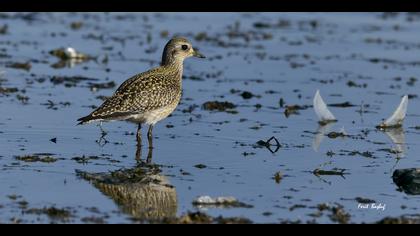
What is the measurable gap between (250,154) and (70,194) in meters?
3.49

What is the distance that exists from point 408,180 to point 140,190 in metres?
3.21

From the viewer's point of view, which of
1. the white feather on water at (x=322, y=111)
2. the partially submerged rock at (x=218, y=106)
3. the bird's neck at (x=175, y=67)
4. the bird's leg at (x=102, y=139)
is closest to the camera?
the bird's leg at (x=102, y=139)

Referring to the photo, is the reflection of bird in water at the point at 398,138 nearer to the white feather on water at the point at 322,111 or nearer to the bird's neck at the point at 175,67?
the white feather on water at the point at 322,111

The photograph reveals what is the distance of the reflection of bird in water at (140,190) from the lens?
10.4 meters

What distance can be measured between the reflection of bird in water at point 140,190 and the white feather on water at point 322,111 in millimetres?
4344

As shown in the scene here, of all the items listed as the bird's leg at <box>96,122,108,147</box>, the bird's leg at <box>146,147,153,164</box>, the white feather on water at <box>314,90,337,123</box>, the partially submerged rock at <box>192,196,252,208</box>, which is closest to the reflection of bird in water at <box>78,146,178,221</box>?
the partially submerged rock at <box>192,196,252,208</box>

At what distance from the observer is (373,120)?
54.9 feet

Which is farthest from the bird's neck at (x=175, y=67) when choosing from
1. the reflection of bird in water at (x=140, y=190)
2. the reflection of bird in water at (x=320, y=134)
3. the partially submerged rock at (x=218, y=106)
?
the reflection of bird in water at (x=140, y=190)

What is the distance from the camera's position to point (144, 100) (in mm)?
14203

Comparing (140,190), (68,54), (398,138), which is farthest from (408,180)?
(68,54)

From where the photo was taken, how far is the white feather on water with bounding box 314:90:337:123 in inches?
640

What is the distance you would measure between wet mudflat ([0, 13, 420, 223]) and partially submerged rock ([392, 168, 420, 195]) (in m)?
0.07
